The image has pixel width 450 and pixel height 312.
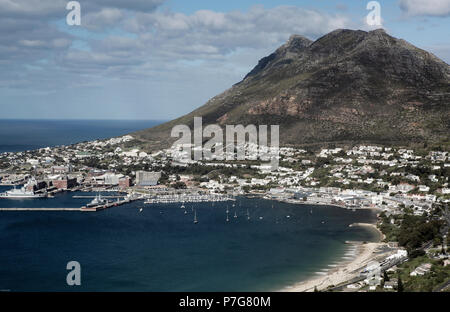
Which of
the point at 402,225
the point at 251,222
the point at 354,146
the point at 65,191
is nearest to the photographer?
the point at 402,225

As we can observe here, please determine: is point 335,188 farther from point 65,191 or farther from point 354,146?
point 65,191

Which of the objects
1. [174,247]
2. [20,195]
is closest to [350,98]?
[20,195]

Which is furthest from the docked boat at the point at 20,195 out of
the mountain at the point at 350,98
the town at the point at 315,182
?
the mountain at the point at 350,98

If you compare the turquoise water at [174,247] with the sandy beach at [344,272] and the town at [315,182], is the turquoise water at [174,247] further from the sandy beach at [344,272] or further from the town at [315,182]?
the town at [315,182]
